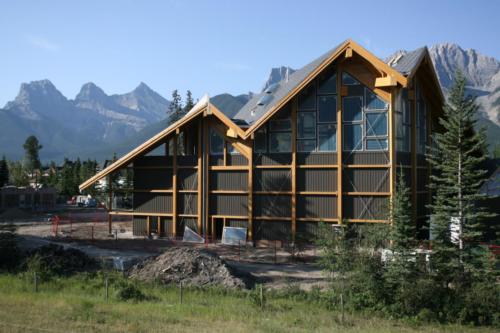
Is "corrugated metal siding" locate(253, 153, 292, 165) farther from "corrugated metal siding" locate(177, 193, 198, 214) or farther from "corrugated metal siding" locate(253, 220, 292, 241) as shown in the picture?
"corrugated metal siding" locate(177, 193, 198, 214)

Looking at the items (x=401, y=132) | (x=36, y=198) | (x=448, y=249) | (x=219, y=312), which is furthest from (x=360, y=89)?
(x=36, y=198)

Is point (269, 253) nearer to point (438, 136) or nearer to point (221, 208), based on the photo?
point (221, 208)

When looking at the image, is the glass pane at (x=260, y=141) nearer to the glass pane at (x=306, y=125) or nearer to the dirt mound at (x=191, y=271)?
the glass pane at (x=306, y=125)

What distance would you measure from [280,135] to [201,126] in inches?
232

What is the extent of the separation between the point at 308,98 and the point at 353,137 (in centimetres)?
385

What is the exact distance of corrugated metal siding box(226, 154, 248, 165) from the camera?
33597 mm

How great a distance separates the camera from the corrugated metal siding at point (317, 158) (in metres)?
31.1

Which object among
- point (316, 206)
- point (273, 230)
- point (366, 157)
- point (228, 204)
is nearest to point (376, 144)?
point (366, 157)

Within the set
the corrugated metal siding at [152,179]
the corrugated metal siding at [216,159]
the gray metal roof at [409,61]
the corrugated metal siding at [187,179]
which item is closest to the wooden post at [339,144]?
the gray metal roof at [409,61]

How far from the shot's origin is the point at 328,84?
103 feet

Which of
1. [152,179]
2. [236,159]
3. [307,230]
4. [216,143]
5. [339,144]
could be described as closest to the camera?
[339,144]

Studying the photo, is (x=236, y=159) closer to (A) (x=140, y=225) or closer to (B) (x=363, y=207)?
(B) (x=363, y=207)

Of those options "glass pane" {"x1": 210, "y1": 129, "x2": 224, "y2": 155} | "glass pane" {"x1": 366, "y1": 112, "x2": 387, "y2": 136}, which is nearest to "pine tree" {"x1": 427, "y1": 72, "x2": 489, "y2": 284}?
"glass pane" {"x1": 366, "y1": 112, "x2": 387, "y2": 136}

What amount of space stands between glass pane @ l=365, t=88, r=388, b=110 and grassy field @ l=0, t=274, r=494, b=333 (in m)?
15.8
